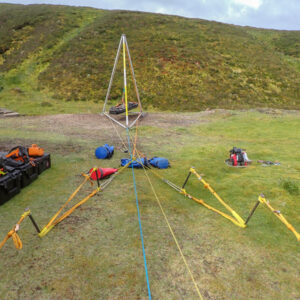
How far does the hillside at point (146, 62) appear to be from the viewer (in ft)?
109

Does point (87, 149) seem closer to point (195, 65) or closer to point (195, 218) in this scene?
point (195, 218)

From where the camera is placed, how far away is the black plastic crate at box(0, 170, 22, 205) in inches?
298

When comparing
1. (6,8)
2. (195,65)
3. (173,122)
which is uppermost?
(6,8)

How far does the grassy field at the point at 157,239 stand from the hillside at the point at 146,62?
20.8 metres

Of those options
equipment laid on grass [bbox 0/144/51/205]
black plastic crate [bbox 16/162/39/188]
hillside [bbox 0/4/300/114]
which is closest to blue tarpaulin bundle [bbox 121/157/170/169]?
equipment laid on grass [bbox 0/144/51/205]

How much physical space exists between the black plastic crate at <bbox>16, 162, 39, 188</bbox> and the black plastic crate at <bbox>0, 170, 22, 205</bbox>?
0.23 m

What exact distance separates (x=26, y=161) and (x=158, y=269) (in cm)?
665

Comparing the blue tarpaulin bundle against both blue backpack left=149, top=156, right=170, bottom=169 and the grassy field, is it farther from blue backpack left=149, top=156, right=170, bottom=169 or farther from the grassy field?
the grassy field

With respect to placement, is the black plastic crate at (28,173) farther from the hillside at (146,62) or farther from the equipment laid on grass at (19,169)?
the hillside at (146,62)

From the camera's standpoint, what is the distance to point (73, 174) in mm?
10102

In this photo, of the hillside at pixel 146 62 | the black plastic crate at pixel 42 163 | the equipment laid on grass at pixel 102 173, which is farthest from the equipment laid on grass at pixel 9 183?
the hillside at pixel 146 62

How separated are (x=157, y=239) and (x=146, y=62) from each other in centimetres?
3788

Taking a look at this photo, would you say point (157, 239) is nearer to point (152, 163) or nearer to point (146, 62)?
point (152, 163)

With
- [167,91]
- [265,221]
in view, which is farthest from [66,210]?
[167,91]
